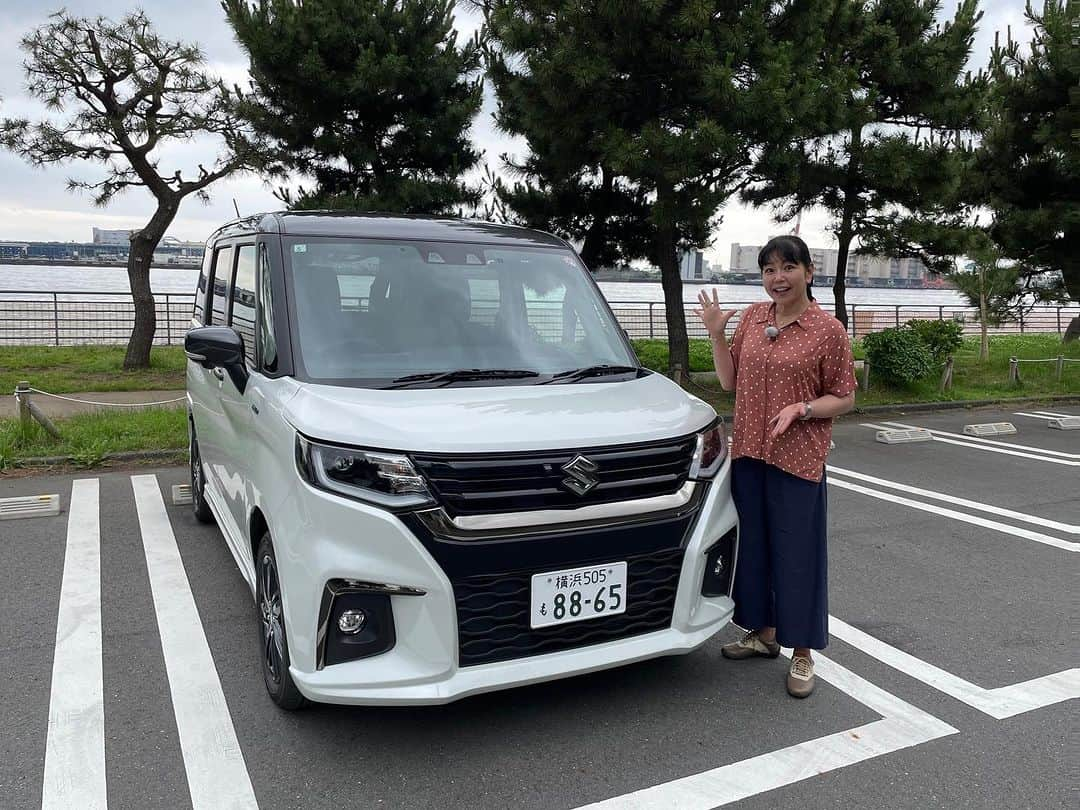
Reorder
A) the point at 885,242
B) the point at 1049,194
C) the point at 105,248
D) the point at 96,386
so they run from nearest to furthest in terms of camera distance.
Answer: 1. the point at 96,386
2. the point at 885,242
3. the point at 1049,194
4. the point at 105,248

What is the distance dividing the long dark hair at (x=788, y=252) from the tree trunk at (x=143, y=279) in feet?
39.7

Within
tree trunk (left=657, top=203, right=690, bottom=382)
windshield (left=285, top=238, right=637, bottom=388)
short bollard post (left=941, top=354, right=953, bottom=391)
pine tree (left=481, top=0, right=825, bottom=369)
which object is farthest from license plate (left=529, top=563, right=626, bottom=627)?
short bollard post (left=941, top=354, right=953, bottom=391)

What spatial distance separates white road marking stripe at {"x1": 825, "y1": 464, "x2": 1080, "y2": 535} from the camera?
6.05 meters

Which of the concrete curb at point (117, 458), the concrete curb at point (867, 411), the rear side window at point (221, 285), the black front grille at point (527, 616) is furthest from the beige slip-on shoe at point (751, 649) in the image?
the concrete curb at point (117, 458)

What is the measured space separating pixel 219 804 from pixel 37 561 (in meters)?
3.05

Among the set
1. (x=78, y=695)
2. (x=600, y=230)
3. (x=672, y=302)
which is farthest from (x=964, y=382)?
(x=78, y=695)

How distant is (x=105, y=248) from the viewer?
21875 mm

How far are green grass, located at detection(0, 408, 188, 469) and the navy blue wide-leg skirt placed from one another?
6.02 m

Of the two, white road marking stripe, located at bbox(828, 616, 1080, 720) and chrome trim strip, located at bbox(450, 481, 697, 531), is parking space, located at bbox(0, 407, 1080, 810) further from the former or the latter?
chrome trim strip, located at bbox(450, 481, 697, 531)

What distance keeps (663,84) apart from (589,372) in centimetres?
764

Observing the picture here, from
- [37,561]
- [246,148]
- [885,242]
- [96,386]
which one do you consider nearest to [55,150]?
[246,148]

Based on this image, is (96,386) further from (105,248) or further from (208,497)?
(105,248)

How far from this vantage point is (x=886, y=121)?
40.3 ft

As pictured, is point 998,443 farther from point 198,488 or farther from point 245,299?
point 245,299
